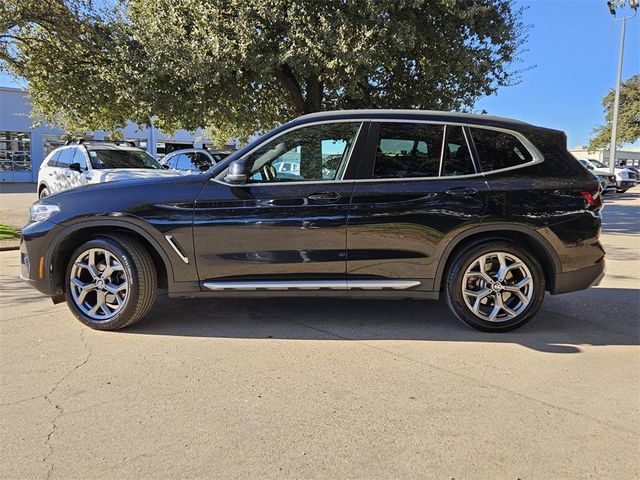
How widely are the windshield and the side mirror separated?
24.9 ft

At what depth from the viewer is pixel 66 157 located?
11.3 metres

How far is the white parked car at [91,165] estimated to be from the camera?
10031 mm

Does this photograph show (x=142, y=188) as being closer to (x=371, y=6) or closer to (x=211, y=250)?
(x=211, y=250)

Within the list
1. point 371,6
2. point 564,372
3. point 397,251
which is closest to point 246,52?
point 371,6

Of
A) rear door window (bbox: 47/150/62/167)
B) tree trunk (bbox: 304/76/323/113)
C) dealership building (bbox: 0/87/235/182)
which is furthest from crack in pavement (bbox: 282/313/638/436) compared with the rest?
dealership building (bbox: 0/87/235/182)

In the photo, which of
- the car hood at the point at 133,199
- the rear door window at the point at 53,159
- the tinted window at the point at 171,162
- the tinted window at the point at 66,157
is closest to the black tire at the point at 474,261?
the car hood at the point at 133,199

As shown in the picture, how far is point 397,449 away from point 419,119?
111 inches

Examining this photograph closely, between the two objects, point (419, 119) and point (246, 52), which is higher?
point (246, 52)

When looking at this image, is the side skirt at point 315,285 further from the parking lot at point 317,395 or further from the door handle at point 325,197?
the door handle at point 325,197

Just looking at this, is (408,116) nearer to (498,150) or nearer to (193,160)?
(498,150)

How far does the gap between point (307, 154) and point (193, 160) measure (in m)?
9.97

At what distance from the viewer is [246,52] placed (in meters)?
9.20

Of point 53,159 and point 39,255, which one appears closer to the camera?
point 39,255

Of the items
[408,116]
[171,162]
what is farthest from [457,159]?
[171,162]
